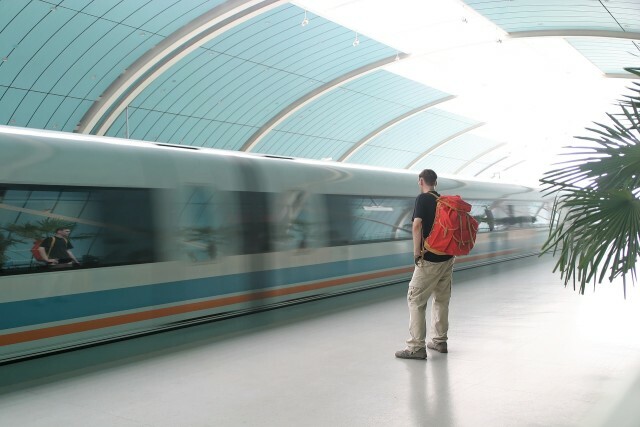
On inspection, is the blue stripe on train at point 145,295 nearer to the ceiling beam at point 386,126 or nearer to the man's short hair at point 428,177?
the man's short hair at point 428,177

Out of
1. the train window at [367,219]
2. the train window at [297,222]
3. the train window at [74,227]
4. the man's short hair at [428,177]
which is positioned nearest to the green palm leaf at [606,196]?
the man's short hair at [428,177]

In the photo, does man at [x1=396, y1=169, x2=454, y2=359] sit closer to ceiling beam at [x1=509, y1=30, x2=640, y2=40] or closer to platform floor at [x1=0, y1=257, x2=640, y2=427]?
platform floor at [x1=0, y1=257, x2=640, y2=427]

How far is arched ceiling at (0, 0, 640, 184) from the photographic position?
18469 millimetres

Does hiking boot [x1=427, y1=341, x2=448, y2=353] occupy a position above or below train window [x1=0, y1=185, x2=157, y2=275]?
below

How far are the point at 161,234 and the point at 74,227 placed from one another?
1208 mm

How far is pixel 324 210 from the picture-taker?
35.6 feet

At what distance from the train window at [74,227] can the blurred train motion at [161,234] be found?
0.01 metres

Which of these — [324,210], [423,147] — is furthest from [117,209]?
[423,147]

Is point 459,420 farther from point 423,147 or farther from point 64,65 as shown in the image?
point 423,147

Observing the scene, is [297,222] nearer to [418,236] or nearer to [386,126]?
[418,236]

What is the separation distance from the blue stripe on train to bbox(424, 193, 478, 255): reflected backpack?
340 centimetres

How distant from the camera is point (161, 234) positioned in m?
7.85

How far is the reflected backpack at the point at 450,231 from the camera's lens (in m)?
6.13

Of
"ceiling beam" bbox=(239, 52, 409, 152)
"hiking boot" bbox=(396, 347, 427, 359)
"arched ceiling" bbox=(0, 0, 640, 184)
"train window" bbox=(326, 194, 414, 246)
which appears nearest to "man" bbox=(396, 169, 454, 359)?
"hiking boot" bbox=(396, 347, 427, 359)
